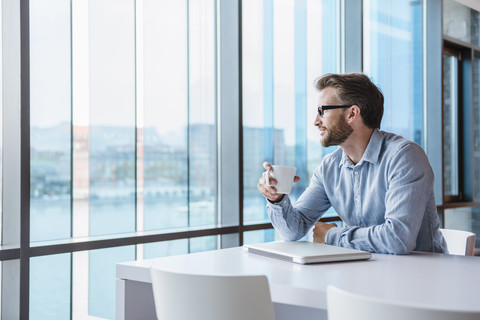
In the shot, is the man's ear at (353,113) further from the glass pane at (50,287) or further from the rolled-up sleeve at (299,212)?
the glass pane at (50,287)

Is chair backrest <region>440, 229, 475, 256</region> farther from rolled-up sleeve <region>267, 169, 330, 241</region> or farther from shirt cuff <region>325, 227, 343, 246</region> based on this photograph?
shirt cuff <region>325, 227, 343, 246</region>

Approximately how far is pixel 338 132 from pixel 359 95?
174 millimetres

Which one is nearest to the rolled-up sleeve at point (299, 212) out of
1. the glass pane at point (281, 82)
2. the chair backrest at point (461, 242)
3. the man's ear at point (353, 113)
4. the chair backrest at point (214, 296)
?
the man's ear at point (353, 113)

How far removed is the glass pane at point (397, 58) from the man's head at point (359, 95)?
217 centimetres

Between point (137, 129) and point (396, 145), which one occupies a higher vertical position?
point (137, 129)

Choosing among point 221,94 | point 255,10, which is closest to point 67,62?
point 221,94

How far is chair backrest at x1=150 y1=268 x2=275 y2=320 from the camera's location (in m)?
1.00

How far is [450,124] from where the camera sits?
5102 millimetres

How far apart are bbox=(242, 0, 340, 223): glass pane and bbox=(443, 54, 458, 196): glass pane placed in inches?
68.0

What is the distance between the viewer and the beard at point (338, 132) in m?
2.01

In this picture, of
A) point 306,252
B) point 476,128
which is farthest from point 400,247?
point 476,128

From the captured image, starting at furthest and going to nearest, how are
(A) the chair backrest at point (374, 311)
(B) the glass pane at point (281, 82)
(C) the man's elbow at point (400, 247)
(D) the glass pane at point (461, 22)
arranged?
(D) the glass pane at point (461, 22) → (B) the glass pane at point (281, 82) → (C) the man's elbow at point (400, 247) → (A) the chair backrest at point (374, 311)

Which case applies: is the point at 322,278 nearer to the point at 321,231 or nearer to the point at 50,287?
the point at 321,231

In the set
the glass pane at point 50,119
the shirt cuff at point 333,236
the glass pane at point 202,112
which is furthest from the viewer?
the glass pane at point 202,112
